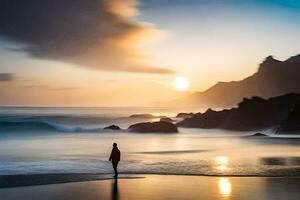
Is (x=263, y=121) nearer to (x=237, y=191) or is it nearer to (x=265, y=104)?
(x=265, y=104)

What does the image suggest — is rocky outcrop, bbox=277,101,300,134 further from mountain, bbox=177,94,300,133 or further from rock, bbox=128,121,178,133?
rock, bbox=128,121,178,133

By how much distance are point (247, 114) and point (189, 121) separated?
22.1 meters

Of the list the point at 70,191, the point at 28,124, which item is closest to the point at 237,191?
the point at 70,191

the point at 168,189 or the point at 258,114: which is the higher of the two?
the point at 258,114

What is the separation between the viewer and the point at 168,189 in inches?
796

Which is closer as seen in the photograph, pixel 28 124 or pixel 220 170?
pixel 220 170

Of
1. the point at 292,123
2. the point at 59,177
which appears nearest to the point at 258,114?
the point at 292,123

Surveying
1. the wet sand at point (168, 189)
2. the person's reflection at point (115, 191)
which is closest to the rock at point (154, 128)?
the wet sand at point (168, 189)

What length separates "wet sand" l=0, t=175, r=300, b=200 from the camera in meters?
18.5

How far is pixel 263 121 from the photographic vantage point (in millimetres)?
114625

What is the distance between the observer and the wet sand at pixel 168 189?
18.5m

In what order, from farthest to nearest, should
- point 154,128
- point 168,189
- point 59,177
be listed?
1. point 154,128
2. point 59,177
3. point 168,189

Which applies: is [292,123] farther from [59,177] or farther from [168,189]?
[168,189]

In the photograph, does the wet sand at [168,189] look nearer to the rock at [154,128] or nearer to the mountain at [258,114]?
the rock at [154,128]
